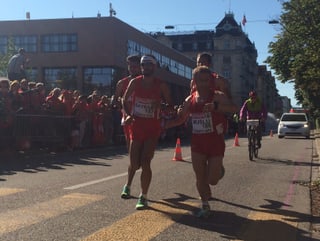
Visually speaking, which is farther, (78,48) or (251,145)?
(78,48)

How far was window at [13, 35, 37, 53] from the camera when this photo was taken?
53.5 meters

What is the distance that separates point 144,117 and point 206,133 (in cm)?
100

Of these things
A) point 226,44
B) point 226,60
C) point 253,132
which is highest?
point 226,44

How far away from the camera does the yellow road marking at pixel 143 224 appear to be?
5.96 m

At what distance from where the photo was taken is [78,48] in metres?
51.6

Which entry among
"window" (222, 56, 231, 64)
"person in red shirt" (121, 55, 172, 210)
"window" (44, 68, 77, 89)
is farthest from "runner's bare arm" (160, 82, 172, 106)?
"window" (222, 56, 231, 64)

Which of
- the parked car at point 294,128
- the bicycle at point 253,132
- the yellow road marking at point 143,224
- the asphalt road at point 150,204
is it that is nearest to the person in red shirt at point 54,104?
the asphalt road at point 150,204

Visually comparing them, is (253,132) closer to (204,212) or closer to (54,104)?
(54,104)

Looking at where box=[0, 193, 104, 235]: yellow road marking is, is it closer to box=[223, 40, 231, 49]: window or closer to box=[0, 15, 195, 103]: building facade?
box=[0, 15, 195, 103]: building facade

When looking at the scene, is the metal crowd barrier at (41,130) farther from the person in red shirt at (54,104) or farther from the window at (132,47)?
the window at (132,47)

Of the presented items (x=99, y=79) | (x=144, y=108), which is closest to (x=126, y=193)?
(x=144, y=108)

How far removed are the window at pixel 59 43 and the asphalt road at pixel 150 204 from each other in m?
40.4

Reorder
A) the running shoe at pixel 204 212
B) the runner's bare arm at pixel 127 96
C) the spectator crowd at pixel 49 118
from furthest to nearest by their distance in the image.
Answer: the spectator crowd at pixel 49 118, the runner's bare arm at pixel 127 96, the running shoe at pixel 204 212

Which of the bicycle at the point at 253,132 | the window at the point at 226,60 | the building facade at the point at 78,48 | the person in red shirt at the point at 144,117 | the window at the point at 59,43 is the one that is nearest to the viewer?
the person in red shirt at the point at 144,117
